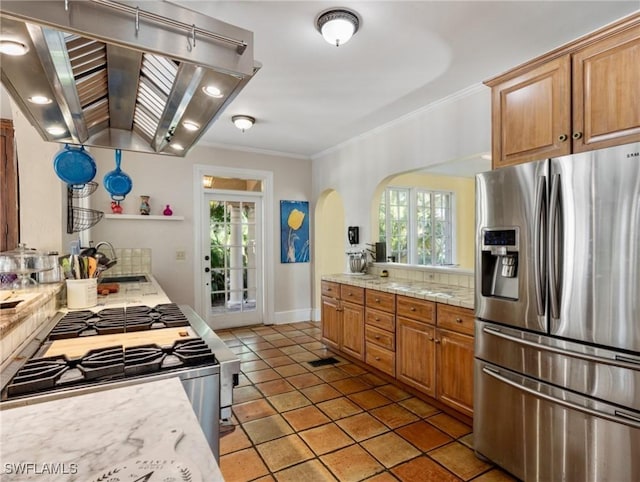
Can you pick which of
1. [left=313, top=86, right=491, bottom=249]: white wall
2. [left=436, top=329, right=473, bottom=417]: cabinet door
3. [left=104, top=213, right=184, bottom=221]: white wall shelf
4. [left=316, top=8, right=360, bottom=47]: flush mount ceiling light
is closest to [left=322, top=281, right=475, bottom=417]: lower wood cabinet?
[left=436, top=329, right=473, bottom=417]: cabinet door

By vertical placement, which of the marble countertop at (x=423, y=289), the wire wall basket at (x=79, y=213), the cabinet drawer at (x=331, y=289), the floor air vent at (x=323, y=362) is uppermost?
the wire wall basket at (x=79, y=213)

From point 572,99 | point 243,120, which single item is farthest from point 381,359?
point 243,120

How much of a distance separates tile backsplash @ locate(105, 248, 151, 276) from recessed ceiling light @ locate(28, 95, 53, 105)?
3293 mm

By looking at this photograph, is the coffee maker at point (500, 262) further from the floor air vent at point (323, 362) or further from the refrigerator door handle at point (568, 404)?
the floor air vent at point (323, 362)

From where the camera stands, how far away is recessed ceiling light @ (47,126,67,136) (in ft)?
4.67

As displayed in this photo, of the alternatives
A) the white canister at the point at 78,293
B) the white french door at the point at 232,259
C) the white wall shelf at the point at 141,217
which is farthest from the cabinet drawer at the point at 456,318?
the white wall shelf at the point at 141,217

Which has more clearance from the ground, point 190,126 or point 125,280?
point 190,126

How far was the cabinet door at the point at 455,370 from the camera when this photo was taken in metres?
2.32

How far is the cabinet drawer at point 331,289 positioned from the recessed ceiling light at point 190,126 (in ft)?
8.36

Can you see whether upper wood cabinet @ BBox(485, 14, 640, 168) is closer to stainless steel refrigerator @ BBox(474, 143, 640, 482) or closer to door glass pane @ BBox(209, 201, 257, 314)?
stainless steel refrigerator @ BBox(474, 143, 640, 482)

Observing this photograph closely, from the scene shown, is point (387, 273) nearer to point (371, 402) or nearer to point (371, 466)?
point (371, 402)

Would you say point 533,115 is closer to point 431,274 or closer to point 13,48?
point 431,274

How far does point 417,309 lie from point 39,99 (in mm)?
2527

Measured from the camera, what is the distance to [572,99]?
1.75m
